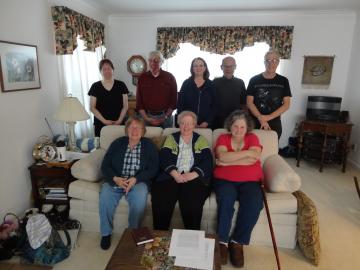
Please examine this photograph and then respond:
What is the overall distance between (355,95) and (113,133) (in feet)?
11.8

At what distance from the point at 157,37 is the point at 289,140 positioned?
110 inches

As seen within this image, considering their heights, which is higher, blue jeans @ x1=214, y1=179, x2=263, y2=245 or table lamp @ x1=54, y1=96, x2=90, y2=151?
table lamp @ x1=54, y1=96, x2=90, y2=151

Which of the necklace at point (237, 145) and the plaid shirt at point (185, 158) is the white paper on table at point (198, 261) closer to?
the plaid shirt at point (185, 158)

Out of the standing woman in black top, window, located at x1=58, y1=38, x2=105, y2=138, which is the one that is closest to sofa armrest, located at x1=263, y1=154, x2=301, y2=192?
the standing woman in black top

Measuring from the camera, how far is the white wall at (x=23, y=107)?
2.18 m

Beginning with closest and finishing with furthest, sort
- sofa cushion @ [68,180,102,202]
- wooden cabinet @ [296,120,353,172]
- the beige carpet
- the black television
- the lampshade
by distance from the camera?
the beige carpet
sofa cushion @ [68,180,102,202]
the lampshade
wooden cabinet @ [296,120,353,172]
the black television

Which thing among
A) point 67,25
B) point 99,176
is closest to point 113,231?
point 99,176

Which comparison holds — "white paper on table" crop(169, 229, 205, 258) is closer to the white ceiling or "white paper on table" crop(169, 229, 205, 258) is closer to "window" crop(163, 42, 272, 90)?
the white ceiling

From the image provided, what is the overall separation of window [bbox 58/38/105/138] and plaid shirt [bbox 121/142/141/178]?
1440 millimetres

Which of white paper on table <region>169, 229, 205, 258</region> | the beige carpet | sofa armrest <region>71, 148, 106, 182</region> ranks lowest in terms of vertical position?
the beige carpet

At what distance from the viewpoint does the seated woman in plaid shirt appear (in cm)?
203

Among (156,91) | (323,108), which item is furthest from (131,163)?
(323,108)

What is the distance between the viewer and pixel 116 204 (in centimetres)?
207

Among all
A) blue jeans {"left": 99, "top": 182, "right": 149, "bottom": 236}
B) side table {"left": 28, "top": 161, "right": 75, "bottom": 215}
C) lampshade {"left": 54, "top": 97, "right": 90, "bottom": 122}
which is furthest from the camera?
lampshade {"left": 54, "top": 97, "right": 90, "bottom": 122}
